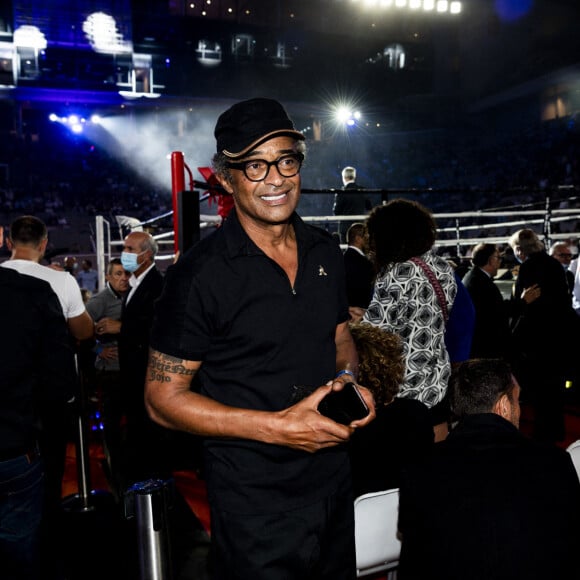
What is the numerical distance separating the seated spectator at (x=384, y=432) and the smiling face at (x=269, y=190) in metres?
0.91

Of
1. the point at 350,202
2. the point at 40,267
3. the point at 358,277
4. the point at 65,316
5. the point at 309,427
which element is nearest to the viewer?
the point at 309,427

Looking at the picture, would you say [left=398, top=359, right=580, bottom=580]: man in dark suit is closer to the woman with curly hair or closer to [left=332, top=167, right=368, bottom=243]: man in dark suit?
the woman with curly hair

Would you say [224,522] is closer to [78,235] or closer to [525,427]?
[525,427]

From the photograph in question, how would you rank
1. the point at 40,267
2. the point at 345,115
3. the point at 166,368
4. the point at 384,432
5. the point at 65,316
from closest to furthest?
the point at 166,368 < the point at 384,432 < the point at 40,267 < the point at 65,316 < the point at 345,115

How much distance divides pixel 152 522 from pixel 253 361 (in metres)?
0.85

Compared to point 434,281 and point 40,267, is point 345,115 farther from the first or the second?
point 434,281

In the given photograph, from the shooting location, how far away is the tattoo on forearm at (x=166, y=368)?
1383 mm

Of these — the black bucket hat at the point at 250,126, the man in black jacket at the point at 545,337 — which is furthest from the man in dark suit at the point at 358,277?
the black bucket hat at the point at 250,126

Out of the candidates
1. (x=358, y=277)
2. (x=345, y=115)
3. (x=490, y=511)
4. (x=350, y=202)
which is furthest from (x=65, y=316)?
(x=345, y=115)

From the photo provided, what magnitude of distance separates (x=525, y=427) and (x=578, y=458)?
3.09 metres

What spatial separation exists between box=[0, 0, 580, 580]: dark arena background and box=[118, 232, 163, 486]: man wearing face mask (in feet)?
55.2

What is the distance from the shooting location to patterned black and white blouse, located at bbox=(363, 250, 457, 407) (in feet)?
8.36

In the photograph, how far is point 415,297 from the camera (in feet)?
8.50

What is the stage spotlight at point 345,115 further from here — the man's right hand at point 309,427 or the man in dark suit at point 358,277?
the man's right hand at point 309,427
